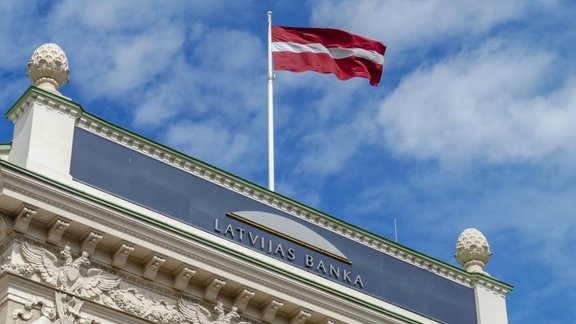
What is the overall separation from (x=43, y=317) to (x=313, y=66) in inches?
524

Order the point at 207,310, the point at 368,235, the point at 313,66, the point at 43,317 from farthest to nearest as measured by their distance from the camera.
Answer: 1. the point at 313,66
2. the point at 368,235
3. the point at 207,310
4. the point at 43,317

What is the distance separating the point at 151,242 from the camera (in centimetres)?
Result: 2777

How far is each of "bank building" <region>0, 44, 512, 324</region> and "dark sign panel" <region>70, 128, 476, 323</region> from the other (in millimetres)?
28

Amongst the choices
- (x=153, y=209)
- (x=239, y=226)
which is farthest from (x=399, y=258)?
(x=153, y=209)

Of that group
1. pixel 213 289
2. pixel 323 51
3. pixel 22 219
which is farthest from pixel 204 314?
pixel 323 51

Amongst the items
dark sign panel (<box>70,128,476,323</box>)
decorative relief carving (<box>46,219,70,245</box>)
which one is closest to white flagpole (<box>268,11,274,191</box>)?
dark sign panel (<box>70,128,476,323</box>)

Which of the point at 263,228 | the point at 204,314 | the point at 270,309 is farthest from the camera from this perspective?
the point at 263,228

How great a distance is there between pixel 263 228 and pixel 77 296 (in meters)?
5.42

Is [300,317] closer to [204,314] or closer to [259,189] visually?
[204,314]

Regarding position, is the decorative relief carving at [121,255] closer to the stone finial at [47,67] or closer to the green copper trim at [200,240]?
the green copper trim at [200,240]

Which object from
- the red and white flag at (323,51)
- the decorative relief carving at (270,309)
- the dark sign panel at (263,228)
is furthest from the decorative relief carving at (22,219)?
the red and white flag at (323,51)

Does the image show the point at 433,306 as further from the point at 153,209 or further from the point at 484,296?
the point at 153,209

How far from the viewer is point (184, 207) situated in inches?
1166

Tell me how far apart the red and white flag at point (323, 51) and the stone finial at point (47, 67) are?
8964 mm
